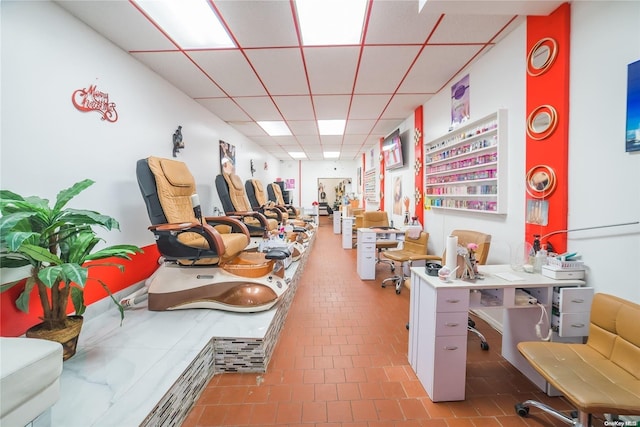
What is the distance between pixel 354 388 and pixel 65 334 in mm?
1834

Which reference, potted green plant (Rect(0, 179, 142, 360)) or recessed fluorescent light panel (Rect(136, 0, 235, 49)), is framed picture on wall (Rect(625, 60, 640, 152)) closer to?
recessed fluorescent light panel (Rect(136, 0, 235, 49))

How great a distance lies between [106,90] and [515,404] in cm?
402

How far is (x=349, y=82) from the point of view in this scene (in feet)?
11.2

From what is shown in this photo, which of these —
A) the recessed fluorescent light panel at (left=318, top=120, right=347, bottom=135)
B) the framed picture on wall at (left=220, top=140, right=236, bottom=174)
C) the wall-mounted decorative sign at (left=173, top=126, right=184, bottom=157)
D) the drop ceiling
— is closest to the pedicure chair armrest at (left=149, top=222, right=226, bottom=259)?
the wall-mounted decorative sign at (left=173, top=126, right=184, bottom=157)

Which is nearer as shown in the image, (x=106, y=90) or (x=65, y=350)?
(x=65, y=350)

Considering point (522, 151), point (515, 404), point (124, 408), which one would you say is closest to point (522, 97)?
point (522, 151)

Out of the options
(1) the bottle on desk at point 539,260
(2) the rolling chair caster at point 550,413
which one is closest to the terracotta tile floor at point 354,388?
(2) the rolling chair caster at point 550,413

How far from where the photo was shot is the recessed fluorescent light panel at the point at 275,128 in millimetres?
5398

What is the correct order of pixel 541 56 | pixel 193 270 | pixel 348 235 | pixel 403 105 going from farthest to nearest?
pixel 348 235
pixel 403 105
pixel 193 270
pixel 541 56

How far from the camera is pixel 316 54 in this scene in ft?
8.91

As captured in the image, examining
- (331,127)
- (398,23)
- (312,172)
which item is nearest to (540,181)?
(398,23)

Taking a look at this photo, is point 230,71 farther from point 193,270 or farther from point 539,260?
point 539,260

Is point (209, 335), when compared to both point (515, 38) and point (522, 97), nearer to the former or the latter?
point (522, 97)

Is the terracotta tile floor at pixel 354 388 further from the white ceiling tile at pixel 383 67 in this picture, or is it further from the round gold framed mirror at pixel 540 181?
the white ceiling tile at pixel 383 67
